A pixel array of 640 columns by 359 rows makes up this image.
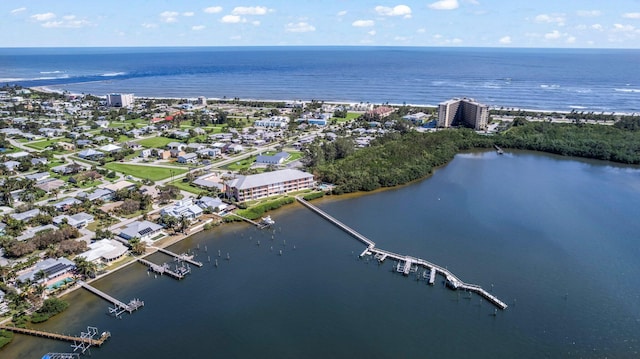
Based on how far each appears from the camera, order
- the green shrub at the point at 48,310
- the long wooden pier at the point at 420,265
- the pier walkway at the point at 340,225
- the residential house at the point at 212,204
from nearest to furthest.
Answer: the green shrub at the point at 48,310
the long wooden pier at the point at 420,265
the pier walkway at the point at 340,225
the residential house at the point at 212,204

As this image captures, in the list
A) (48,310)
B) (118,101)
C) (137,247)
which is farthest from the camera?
(118,101)

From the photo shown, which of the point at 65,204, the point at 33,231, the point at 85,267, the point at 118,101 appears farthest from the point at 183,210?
the point at 118,101

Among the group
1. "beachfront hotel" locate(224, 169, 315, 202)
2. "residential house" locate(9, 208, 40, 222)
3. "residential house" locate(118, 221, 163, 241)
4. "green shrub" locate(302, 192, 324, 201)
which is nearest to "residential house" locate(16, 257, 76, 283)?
"residential house" locate(118, 221, 163, 241)

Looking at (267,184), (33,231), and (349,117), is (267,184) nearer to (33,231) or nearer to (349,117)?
(33,231)

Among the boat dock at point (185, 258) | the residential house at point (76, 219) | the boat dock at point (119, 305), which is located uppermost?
the residential house at point (76, 219)

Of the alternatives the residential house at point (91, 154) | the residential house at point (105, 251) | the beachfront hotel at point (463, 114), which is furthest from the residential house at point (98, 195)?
the beachfront hotel at point (463, 114)

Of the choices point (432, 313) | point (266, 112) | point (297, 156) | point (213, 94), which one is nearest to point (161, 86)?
point (213, 94)

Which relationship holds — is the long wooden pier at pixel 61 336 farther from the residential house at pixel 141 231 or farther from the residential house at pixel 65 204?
the residential house at pixel 65 204

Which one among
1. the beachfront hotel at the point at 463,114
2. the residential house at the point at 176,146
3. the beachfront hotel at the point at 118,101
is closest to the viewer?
the residential house at the point at 176,146
